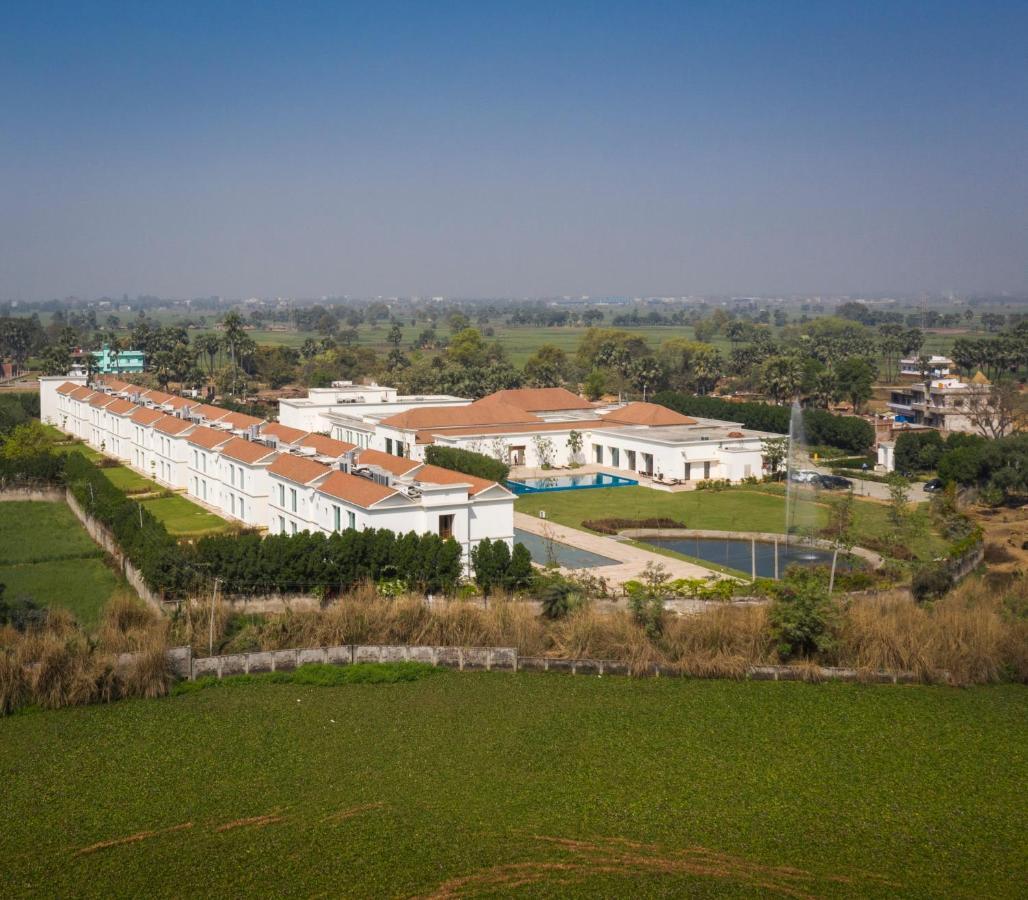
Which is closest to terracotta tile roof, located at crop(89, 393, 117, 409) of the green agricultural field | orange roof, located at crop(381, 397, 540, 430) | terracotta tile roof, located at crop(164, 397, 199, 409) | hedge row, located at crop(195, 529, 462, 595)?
Result: terracotta tile roof, located at crop(164, 397, 199, 409)

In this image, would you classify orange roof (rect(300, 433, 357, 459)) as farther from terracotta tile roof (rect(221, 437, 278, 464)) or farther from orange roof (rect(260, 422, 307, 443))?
terracotta tile roof (rect(221, 437, 278, 464))

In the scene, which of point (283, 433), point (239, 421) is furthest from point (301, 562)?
point (239, 421)

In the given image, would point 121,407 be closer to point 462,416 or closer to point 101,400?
point 101,400

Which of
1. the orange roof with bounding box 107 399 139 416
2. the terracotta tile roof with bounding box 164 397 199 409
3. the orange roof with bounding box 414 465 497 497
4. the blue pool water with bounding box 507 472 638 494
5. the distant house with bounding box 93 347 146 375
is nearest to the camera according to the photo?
the orange roof with bounding box 414 465 497 497

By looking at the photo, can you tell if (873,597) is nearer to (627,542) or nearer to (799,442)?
(627,542)

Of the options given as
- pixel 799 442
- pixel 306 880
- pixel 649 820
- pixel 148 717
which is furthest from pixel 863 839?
pixel 799 442

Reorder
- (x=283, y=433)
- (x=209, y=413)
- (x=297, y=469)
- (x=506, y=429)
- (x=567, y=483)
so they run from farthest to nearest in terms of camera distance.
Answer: (x=506, y=429) → (x=209, y=413) → (x=567, y=483) → (x=283, y=433) → (x=297, y=469)

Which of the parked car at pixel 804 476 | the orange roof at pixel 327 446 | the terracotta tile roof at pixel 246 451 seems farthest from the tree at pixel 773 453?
the terracotta tile roof at pixel 246 451
